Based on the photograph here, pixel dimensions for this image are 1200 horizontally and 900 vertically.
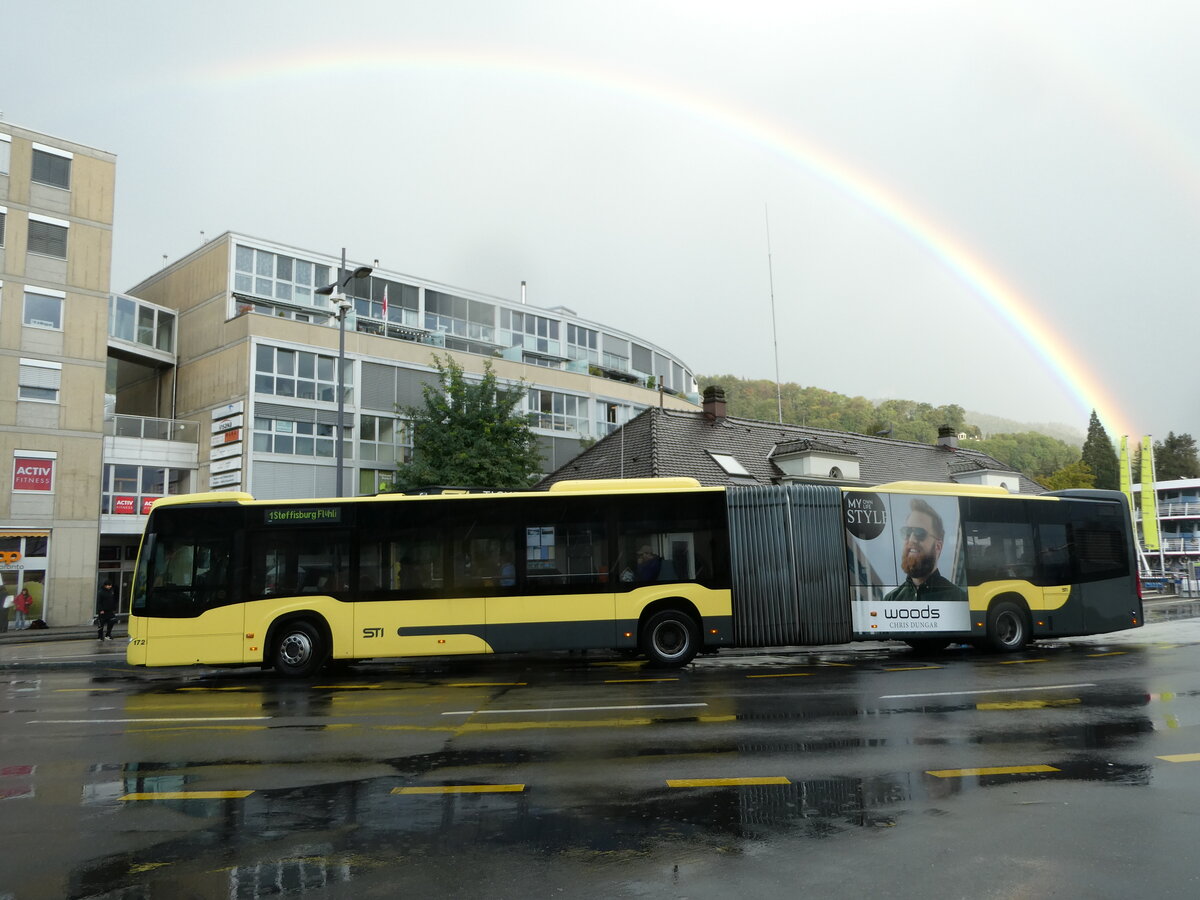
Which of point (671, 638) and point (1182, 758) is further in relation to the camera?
point (671, 638)

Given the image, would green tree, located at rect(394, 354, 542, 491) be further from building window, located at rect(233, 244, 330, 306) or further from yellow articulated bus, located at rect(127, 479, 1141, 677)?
yellow articulated bus, located at rect(127, 479, 1141, 677)

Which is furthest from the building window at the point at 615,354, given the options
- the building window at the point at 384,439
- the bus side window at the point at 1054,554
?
the bus side window at the point at 1054,554

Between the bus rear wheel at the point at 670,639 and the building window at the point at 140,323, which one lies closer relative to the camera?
the bus rear wheel at the point at 670,639

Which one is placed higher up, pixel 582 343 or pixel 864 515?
pixel 582 343

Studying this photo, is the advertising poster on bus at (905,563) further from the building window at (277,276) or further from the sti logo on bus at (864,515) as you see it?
the building window at (277,276)

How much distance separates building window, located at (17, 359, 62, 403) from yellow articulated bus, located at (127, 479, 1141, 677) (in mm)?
23544

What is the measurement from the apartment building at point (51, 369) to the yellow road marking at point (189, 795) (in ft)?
101

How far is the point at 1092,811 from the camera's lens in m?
5.73

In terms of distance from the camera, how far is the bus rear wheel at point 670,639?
597 inches

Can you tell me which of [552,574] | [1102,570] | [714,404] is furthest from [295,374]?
[1102,570]

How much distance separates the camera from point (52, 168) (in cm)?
3488

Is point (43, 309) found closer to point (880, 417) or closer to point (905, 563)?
point (905, 563)

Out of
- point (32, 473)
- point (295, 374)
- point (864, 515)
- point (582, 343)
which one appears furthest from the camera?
point (582, 343)

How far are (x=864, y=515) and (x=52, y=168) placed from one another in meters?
35.3
